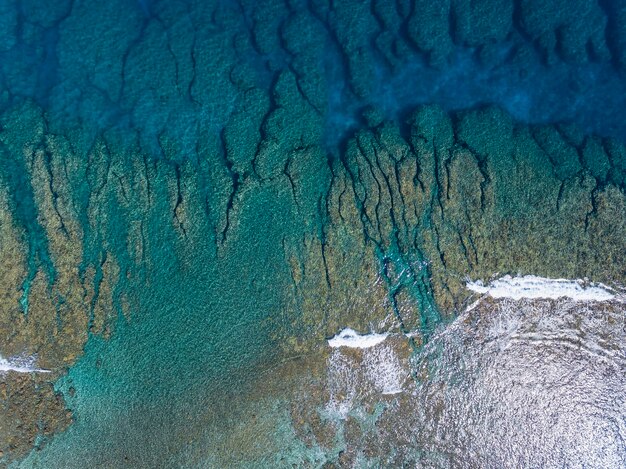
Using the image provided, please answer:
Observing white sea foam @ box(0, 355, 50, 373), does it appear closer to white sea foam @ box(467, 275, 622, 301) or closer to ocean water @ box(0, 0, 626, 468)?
ocean water @ box(0, 0, 626, 468)

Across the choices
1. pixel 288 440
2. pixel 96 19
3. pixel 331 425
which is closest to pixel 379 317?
pixel 331 425

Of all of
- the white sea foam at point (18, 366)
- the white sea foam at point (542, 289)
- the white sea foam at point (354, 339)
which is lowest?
the white sea foam at point (354, 339)

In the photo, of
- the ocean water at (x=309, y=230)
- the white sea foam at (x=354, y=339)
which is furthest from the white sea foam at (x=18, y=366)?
the white sea foam at (x=354, y=339)

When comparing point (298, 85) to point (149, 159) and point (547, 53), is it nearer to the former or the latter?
point (149, 159)

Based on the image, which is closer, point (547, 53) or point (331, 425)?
point (331, 425)

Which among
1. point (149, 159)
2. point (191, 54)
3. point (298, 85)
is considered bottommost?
point (149, 159)

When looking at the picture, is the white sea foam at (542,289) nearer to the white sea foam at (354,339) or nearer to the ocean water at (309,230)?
the ocean water at (309,230)

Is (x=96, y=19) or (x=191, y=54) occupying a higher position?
(x=96, y=19)

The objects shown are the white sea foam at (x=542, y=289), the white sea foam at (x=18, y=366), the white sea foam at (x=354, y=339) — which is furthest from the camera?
the white sea foam at (x=542, y=289)
